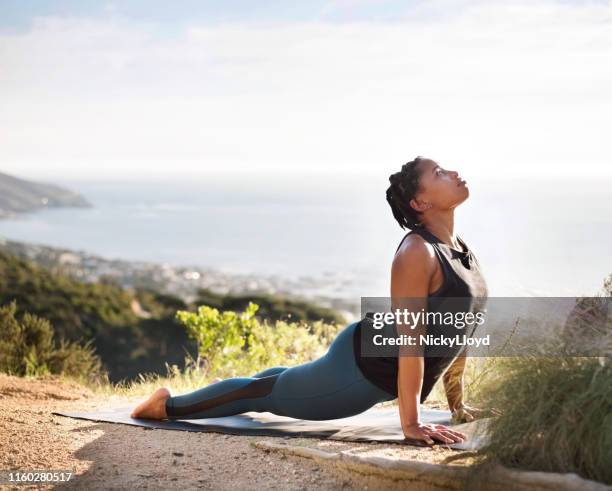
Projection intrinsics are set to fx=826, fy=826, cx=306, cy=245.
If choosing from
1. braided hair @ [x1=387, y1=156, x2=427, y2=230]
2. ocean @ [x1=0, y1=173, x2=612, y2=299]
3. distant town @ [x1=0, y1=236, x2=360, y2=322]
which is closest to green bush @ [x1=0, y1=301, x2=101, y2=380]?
braided hair @ [x1=387, y1=156, x2=427, y2=230]

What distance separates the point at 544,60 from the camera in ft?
68.7

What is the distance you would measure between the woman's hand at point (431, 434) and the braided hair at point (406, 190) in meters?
0.80

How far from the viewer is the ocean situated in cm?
2130

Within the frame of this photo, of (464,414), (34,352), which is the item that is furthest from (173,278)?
(464,414)

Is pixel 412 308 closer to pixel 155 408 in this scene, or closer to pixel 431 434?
pixel 431 434

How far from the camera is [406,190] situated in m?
3.38

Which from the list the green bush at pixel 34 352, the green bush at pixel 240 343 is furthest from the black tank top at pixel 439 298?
the green bush at pixel 34 352

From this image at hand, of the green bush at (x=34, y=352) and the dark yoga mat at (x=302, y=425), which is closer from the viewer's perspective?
the dark yoga mat at (x=302, y=425)

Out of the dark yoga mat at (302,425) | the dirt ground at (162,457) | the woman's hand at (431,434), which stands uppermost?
the woman's hand at (431,434)

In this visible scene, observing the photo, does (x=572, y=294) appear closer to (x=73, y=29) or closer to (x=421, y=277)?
(x=421, y=277)

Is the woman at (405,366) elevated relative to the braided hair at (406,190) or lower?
lower

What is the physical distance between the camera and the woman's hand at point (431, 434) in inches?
123

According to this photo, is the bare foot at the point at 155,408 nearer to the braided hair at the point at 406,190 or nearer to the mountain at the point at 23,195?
the braided hair at the point at 406,190

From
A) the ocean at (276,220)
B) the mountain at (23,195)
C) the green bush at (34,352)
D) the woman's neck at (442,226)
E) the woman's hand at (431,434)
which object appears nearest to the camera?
the woman's hand at (431,434)
